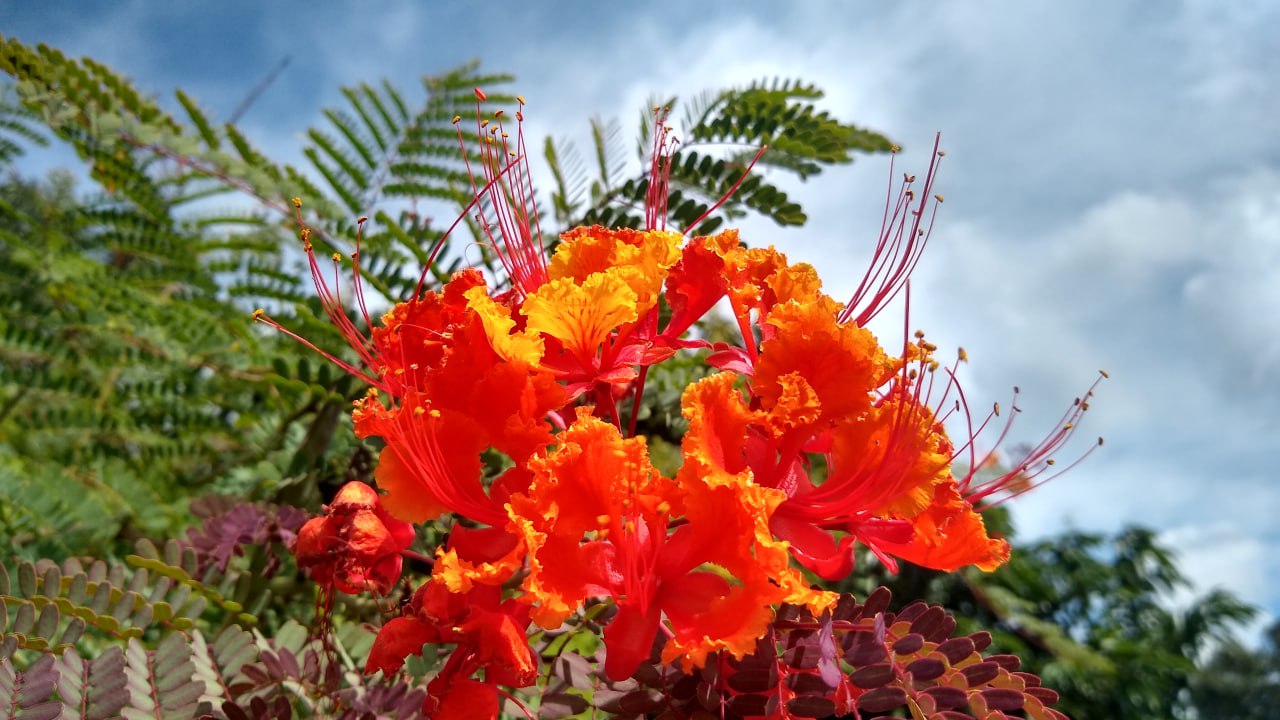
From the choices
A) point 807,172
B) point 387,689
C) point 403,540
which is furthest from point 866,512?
point 807,172

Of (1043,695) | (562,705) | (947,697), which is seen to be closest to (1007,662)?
(1043,695)

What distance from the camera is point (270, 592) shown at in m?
1.95

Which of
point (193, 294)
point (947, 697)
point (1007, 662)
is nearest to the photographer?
point (947, 697)

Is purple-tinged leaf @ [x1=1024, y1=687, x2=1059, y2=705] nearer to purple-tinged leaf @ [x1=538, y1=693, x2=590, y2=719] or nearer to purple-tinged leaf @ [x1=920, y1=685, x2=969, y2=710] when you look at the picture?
purple-tinged leaf @ [x1=920, y1=685, x2=969, y2=710]

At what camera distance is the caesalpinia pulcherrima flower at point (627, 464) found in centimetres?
124

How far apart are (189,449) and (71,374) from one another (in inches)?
20.1

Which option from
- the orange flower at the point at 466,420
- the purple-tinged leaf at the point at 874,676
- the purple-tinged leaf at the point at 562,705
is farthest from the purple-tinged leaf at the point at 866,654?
the orange flower at the point at 466,420

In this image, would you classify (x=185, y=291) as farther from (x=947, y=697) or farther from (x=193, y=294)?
(x=947, y=697)

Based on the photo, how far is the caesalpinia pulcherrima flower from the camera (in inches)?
48.8

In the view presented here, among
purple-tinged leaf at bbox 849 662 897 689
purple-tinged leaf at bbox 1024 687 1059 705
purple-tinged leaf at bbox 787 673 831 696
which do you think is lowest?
purple-tinged leaf at bbox 787 673 831 696

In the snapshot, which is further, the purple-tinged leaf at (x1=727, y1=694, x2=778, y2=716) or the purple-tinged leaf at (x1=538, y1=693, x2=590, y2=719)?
the purple-tinged leaf at (x1=538, y1=693, x2=590, y2=719)

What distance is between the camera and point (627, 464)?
1245 millimetres

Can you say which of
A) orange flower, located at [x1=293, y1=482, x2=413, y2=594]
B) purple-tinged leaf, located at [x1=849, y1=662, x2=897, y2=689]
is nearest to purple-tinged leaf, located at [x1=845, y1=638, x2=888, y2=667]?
purple-tinged leaf, located at [x1=849, y1=662, x2=897, y2=689]

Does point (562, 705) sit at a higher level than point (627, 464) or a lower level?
lower
